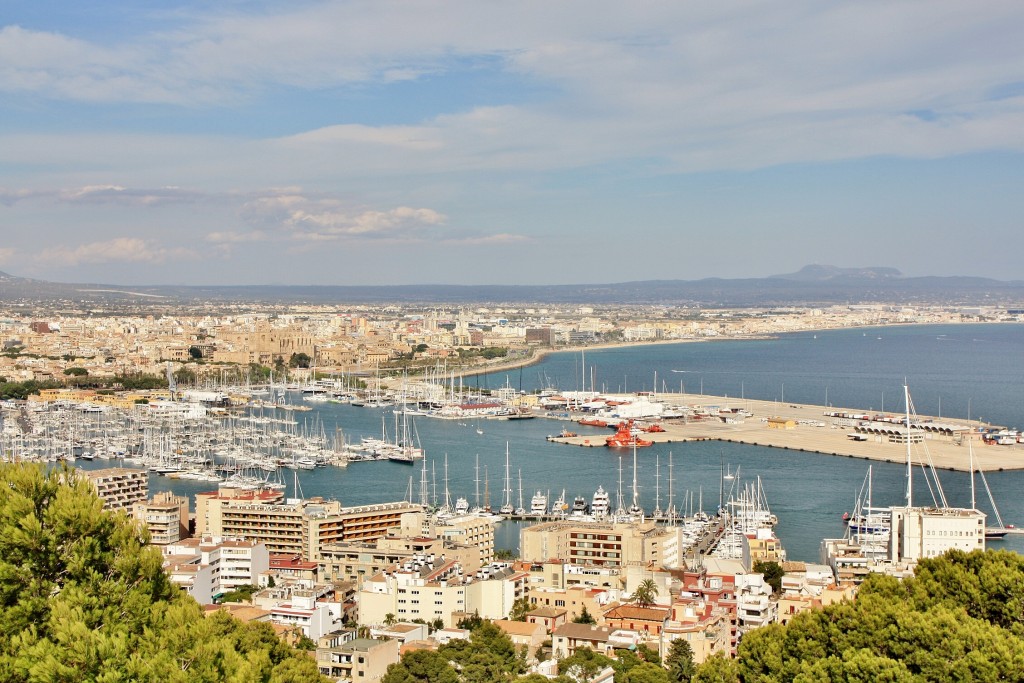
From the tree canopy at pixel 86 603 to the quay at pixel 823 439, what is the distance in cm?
1532

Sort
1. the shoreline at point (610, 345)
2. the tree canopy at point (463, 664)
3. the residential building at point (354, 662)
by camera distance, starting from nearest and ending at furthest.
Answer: the tree canopy at point (463, 664) → the residential building at point (354, 662) → the shoreline at point (610, 345)

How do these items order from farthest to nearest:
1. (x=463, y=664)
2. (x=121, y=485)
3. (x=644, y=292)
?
(x=644, y=292) < (x=121, y=485) < (x=463, y=664)

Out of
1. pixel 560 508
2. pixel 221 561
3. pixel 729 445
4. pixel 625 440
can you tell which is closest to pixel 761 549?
pixel 560 508

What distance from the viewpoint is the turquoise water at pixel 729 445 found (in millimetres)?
16391

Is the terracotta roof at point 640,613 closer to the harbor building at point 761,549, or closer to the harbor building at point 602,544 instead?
the harbor building at point 602,544

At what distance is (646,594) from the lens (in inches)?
364

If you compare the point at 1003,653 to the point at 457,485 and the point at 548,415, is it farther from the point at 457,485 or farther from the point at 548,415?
the point at 548,415

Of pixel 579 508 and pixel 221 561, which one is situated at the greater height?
pixel 221 561

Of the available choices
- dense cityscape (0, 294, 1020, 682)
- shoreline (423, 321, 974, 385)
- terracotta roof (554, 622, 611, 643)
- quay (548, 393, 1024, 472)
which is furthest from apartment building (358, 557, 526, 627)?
shoreline (423, 321, 974, 385)

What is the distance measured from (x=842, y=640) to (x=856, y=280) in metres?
163

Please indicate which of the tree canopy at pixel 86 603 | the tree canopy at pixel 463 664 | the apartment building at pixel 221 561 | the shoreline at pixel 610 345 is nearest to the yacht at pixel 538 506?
the apartment building at pixel 221 561

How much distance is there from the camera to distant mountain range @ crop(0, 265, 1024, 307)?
339ft

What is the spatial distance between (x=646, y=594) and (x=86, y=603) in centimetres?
568

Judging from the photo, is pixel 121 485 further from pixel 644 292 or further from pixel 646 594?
pixel 644 292
